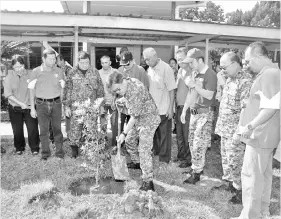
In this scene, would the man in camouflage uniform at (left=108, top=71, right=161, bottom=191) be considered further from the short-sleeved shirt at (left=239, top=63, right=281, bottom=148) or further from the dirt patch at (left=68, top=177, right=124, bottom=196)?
the short-sleeved shirt at (left=239, top=63, right=281, bottom=148)

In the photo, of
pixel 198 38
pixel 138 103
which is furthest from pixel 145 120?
pixel 198 38

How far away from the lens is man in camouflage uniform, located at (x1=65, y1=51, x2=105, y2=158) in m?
5.02

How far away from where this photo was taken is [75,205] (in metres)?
3.54

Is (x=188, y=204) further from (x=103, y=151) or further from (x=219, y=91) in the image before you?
(x=219, y=91)

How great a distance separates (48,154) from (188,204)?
107 inches

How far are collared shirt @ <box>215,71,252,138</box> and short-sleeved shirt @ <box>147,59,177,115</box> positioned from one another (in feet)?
3.91

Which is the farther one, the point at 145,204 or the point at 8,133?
the point at 8,133

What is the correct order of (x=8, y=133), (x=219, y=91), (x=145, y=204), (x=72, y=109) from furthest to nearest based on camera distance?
1. (x=8, y=133)
2. (x=219, y=91)
3. (x=72, y=109)
4. (x=145, y=204)

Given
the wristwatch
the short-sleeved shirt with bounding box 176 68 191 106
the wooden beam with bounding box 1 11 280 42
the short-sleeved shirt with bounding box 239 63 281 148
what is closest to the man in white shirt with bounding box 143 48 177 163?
the short-sleeved shirt with bounding box 176 68 191 106

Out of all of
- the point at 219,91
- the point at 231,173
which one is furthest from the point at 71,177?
the point at 219,91

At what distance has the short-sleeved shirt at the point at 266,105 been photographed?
9.29ft

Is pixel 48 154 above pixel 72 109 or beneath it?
beneath

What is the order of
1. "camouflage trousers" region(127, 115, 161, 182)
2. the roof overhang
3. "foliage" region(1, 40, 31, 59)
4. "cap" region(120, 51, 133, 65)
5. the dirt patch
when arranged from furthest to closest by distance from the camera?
"foliage" region(1, 40, 31, 59)
the roof overhang
"cap" region(120, 51, 133, 65)
the dirt patch
"camouflage trousers" region(127, 115, 161, 182)

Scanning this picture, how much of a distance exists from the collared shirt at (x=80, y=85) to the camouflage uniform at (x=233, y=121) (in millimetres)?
2210
